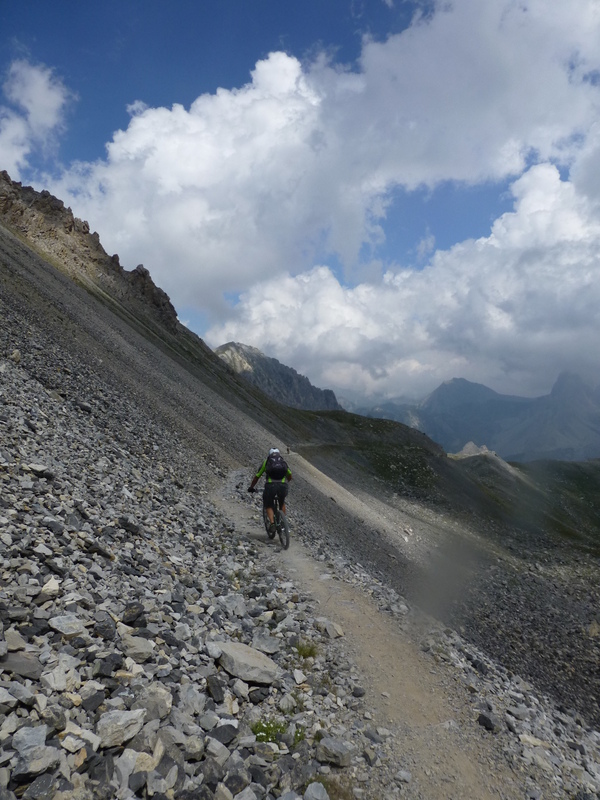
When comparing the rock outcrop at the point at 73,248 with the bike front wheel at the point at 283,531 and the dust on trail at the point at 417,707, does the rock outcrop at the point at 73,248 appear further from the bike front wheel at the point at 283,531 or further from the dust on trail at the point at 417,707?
the dust on trail at the point at 417,707

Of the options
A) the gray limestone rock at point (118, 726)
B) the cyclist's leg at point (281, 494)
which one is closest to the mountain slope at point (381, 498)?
the cyclist's leg at point (281, 494)

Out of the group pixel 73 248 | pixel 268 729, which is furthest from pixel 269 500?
pixel 73 248

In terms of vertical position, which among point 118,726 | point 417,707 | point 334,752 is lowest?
point 118,726

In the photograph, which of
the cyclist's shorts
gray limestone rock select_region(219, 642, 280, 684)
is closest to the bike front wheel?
the cyclist's shorts

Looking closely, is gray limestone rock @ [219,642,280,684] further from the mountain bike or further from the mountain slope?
the mountain slope

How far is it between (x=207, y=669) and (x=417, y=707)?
463 centimetres

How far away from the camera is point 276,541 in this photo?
55.7 ft

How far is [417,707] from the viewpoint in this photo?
8.73 meters

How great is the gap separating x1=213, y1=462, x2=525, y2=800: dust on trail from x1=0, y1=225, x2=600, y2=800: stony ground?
0.04 metres

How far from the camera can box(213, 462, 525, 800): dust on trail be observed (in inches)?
Answer: 285

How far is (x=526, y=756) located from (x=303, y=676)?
4691 mm

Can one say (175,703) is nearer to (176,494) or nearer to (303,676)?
(303,676)

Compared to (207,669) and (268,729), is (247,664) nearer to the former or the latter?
(207,669)

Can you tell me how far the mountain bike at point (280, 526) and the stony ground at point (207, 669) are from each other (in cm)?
56
